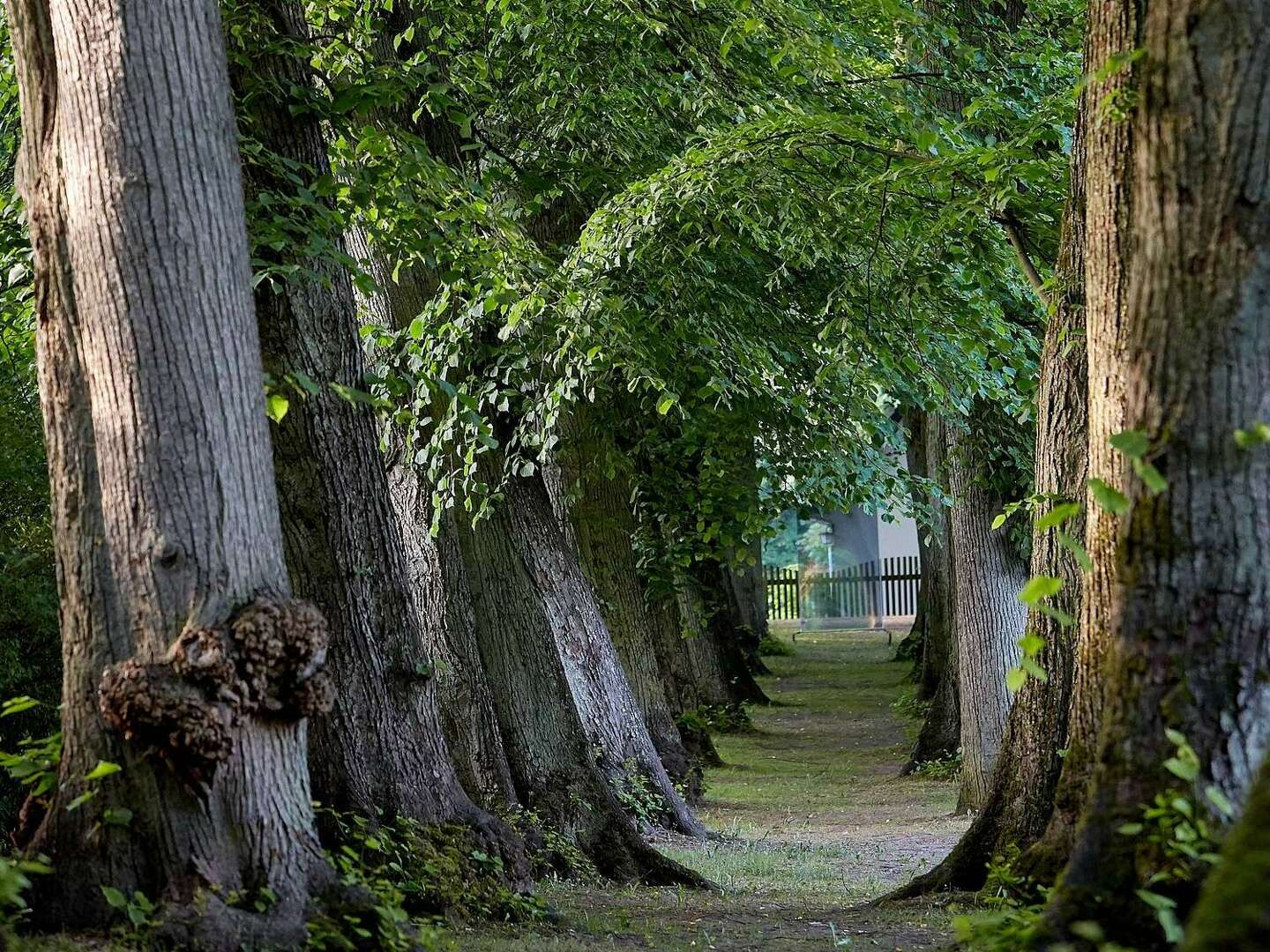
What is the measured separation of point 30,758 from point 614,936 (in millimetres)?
2944

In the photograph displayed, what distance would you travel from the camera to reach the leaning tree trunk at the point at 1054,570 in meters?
6.86

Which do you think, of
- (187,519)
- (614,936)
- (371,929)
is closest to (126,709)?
(187,519)

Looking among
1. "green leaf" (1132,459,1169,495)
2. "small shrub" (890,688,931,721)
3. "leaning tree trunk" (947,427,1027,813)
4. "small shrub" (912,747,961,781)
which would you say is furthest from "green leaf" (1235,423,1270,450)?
"small shrub" (890,688,931,721)

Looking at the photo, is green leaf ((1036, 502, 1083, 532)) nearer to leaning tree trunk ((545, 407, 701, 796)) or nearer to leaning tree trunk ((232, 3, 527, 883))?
leaning tree trunk ((232, 3, 527, 883))

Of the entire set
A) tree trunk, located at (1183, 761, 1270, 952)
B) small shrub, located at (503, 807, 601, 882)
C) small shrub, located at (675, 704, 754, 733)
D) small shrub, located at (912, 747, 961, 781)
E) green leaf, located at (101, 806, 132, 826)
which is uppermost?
tree trunk, located at (1183, 761, 1270, 952)

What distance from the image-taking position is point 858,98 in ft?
39.4

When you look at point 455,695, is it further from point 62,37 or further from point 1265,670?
point 1265,670

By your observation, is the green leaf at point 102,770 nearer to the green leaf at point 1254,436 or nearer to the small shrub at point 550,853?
the green leaf at point 1254,436

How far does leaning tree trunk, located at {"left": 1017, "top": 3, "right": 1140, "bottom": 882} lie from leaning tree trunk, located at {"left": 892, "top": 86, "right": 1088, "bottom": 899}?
108cm

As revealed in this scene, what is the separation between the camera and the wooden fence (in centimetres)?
4869

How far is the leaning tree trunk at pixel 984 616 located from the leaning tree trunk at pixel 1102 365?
793cm

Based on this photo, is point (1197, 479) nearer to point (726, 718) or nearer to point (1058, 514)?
point (1058, 514)

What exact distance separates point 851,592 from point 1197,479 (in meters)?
47.4

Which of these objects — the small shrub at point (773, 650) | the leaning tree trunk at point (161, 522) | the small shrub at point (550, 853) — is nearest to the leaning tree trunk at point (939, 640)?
the small shrub at point (550, 853)
